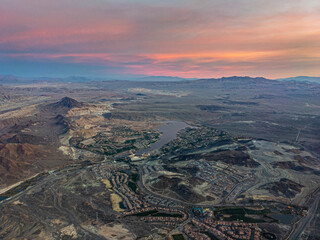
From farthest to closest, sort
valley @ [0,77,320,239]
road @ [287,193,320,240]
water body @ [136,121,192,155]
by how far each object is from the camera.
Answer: water body @ [136,121,192,155]
valley @ [0,77,320,239]
road @ [287,193,320,240]

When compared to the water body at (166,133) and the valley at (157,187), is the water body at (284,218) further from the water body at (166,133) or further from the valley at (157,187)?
the water body at (166,133)

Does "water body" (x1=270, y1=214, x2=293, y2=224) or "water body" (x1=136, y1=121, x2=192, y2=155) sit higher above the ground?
"water body" (x1=136, y1=121, x2=192, y2=155)

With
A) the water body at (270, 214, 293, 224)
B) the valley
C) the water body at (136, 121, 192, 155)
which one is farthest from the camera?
the water body at (136, 121, 192, 155)

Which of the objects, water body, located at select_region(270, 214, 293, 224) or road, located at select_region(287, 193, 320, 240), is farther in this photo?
water body, located at select_region(270, 214, 293, 224)

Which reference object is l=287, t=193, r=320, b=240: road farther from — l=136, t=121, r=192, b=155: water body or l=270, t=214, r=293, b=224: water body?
l=136, t=121, r=192, b=155: water body

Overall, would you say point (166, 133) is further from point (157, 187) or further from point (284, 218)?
point (284, 218)

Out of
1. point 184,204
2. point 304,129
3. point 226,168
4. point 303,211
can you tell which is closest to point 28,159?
point 184,204

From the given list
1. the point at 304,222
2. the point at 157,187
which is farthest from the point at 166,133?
the point at 304,222

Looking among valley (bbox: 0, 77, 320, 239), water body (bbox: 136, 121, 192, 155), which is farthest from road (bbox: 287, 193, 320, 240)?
water body (bbox: 136, 121, 192, 155)

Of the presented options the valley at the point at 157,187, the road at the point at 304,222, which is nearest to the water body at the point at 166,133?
the valley at the point at 157,187
